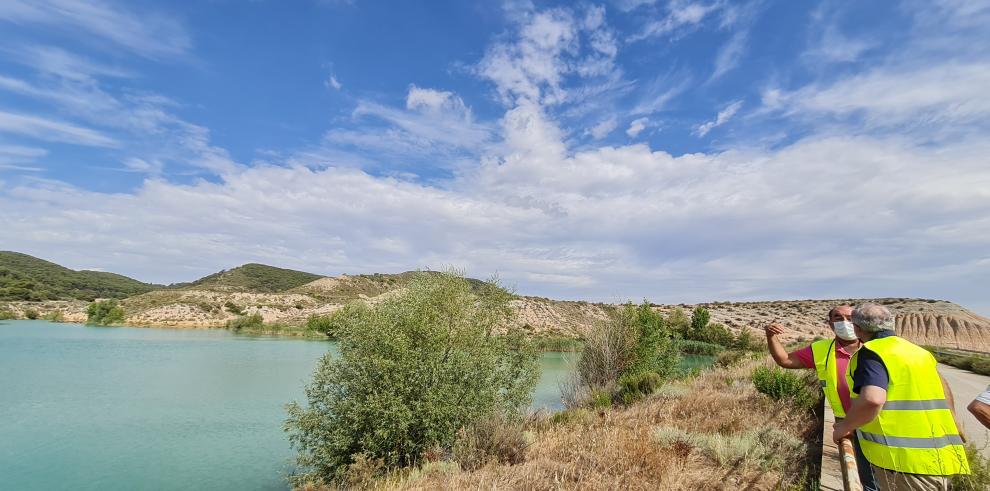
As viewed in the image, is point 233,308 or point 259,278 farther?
point 259,278

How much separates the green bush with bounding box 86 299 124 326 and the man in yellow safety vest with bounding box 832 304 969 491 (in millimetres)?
100884

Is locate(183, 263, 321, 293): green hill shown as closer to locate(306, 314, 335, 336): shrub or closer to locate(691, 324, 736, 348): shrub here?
locate(306, 314, 335, 336): shrub

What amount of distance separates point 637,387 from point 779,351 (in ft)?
49.8

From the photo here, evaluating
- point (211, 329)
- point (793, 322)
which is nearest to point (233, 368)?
point (211, 329)

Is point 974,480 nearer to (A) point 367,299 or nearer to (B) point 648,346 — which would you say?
(B) point 648,346

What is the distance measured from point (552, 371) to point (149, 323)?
2918 inches

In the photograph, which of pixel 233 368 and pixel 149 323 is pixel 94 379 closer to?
pixel 233 368

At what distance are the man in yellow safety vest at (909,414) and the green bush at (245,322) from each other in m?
84.5

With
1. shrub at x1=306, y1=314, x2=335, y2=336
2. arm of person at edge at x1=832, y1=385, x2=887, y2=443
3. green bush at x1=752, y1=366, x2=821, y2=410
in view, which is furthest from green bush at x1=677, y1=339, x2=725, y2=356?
arm of person at edge at x1=832, y1=385, x2=887, y2=443

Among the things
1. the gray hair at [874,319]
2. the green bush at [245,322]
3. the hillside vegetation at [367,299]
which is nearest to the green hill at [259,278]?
the hillside vegetation at [367,299]

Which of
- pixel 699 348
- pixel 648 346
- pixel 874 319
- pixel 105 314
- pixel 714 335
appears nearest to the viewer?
pixel 874 319

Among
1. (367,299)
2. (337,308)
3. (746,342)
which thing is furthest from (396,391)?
(367,299)

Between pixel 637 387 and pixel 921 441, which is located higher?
pixel 921 441

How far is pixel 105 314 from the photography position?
80688 mm
